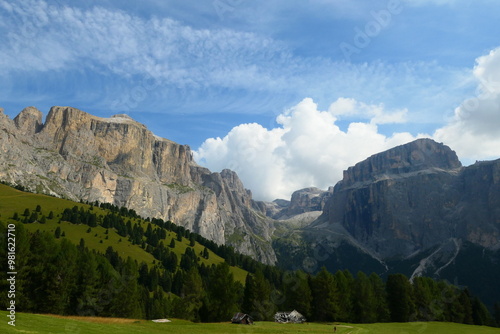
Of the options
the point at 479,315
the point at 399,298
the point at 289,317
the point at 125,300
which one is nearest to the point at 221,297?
the point at 289,317

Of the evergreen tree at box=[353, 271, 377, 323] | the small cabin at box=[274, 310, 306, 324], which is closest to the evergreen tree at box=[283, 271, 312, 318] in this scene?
the small cabin at box=[274, 310, 306, 324]

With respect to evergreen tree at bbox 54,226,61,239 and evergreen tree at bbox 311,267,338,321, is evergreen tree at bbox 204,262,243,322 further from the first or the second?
evergreen tree at bbox 54,226,61,239

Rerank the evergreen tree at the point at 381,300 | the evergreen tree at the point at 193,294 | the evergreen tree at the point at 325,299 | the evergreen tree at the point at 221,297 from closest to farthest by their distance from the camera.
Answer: the evergreen tree at the point at 221,297 < the evergreen tree at the point at 193,294 < the evergreen tree at the point at 325,299 < the evergreen tree at the point at 381,300

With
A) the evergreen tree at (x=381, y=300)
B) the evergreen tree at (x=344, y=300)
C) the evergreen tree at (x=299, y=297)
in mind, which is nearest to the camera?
the evergreen tree at (x=344, y=300)

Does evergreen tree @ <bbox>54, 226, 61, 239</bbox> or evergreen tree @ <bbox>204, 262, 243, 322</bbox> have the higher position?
evergreen tree @ <bbox>54, 226, 61, 239</bbox>

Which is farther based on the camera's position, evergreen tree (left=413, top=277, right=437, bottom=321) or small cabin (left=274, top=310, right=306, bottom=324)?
evergreen tree (left=413, top=277, right=437, bottom=321)

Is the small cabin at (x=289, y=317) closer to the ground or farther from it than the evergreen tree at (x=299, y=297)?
closer to the ground

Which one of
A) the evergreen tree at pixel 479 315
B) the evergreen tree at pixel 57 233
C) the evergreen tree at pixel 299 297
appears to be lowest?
the evergreen tree at pixel 479 315

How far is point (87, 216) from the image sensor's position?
Result: 199m

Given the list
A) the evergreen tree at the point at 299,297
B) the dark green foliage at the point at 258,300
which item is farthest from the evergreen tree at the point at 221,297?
the evergreen tree at the point at 299,297

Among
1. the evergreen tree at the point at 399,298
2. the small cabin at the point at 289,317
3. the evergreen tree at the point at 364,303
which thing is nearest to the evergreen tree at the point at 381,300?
the evergreen tree at the point at 399,298

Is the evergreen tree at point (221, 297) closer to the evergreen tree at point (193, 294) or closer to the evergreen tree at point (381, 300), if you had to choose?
the evergreen tree at point (193, 294)

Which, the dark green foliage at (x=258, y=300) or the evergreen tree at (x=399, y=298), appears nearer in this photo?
the dark green foliage at (x=258, y=300)

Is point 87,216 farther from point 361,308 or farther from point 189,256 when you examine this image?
point 361,308
